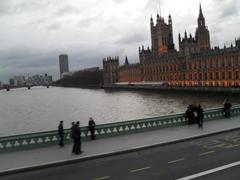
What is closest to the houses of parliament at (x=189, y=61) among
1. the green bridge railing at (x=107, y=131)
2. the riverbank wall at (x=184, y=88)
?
the riverbank wall at (x=184, y=88)

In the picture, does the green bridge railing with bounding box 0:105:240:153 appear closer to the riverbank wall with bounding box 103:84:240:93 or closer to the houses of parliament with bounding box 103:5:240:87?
the riverbank wall with bounding box 103:84:240:93

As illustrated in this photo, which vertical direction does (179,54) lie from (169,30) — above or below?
below

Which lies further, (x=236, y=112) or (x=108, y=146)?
(x=236, y=112)

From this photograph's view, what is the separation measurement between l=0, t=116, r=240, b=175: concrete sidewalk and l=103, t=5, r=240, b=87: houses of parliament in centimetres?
9544

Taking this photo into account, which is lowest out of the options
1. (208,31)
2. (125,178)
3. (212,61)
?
(125,178)

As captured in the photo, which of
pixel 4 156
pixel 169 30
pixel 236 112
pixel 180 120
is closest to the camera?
pixel 4 156

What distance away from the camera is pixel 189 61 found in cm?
14362

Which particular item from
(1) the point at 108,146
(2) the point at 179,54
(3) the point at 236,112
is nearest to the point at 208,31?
(2) the point at 179,54

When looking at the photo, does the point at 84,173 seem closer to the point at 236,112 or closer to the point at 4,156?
the point at 4,156

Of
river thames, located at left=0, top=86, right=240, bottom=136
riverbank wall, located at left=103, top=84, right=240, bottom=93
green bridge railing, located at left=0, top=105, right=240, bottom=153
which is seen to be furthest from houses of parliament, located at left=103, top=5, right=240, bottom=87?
green bridge railing, located at left=0, top=105, right=240, bottom=153

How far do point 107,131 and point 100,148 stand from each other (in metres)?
3.00

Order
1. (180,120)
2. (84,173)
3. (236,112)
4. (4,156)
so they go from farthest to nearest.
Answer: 1. (236,112)
2. (180,120)
3. (4,156)
4. (84,173)

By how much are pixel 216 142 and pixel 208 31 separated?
157 metres

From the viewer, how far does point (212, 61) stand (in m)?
128
